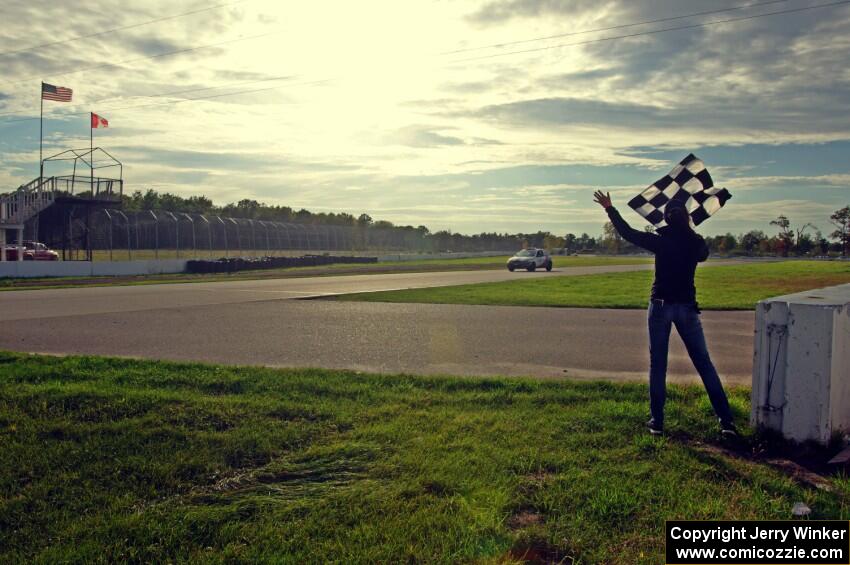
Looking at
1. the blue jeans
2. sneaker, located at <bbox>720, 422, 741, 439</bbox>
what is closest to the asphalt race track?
the blue jeans

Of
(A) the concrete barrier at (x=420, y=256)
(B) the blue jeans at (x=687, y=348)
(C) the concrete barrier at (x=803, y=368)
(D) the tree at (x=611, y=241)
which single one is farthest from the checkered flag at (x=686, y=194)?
(D) the tree at (x=611, y=241)

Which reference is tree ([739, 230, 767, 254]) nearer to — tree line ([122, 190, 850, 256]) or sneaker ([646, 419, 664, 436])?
tree line ([122, 190, 850, 256])

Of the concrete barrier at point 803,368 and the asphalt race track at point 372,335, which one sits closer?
the concrete barrier at point 803,368

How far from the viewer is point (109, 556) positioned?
354 cm

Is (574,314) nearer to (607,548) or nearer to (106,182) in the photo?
(607,548)

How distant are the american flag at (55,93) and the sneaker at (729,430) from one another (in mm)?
38270

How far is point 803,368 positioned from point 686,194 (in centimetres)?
181

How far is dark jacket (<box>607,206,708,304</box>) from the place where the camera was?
5.57m

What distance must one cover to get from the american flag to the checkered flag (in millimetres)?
36854

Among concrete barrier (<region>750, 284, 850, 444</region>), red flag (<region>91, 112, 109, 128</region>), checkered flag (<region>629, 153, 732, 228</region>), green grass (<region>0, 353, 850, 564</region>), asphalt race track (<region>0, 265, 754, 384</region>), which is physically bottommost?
green grass (<region>0, 353, 850, 564</region>)

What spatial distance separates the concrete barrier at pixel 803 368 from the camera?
200 inches

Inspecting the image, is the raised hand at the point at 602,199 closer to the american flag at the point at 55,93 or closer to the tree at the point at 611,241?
the american flag at the point at 55,93

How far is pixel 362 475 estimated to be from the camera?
461 centimetres

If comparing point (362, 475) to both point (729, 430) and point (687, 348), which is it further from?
point (729, 430)
